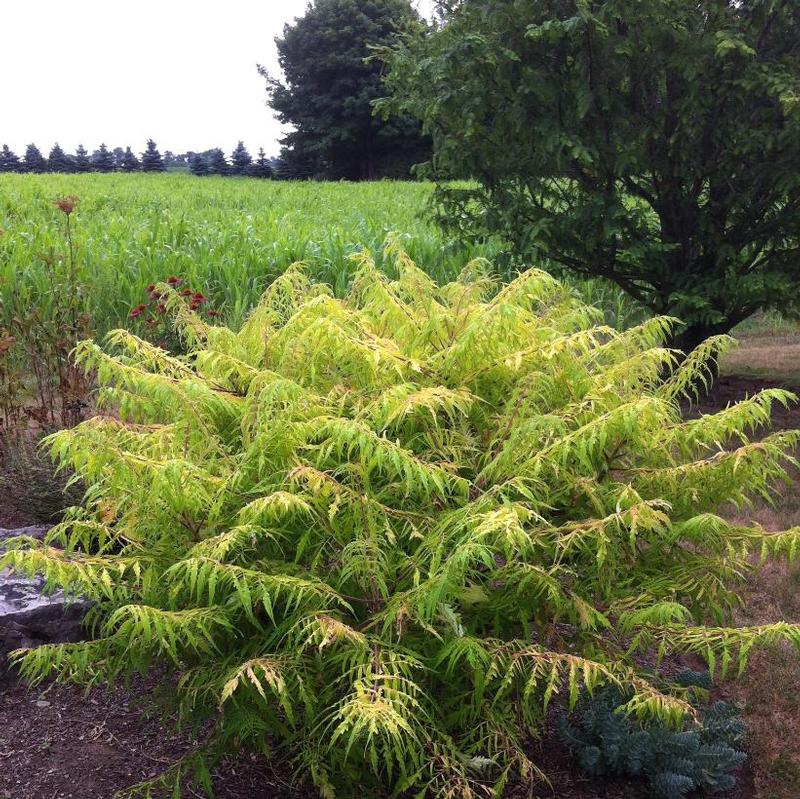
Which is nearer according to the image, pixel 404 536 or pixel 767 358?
pixel 404 536

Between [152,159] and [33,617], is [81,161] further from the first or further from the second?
[33,617]

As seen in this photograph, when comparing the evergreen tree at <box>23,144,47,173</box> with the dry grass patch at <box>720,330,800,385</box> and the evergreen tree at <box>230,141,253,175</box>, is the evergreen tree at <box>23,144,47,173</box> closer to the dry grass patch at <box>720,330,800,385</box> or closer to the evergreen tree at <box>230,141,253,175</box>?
the evergreen tree at <box>230,141,253,175</box>

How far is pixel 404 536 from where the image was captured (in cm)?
252

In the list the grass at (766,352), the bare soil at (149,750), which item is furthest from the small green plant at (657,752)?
the grass at (766,352)

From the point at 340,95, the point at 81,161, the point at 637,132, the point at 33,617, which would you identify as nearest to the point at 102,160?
the point at 81,161

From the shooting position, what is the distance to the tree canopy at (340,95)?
3862 centimetres

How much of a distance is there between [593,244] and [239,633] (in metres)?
4.82

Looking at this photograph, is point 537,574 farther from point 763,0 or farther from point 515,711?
point 763,0

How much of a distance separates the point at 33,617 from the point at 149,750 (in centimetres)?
88

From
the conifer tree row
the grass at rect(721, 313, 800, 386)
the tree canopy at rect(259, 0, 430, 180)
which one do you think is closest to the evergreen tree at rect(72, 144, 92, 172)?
the conifer tree row

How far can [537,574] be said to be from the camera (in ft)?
7.59

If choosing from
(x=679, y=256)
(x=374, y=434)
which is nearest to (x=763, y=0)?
(x=679, y=256)

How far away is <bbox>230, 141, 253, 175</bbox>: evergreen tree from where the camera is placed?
50.7m

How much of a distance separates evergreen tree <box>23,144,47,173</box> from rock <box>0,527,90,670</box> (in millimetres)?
57433
